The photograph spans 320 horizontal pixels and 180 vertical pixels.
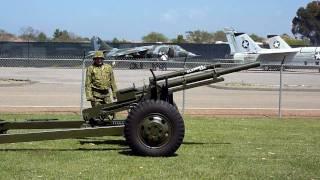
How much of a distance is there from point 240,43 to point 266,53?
2990 millimetres

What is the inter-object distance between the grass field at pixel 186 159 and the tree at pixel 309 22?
103 m

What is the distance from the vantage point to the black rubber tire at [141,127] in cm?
867

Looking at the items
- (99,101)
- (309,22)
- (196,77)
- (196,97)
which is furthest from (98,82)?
(309,22)

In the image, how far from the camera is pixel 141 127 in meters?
8.69

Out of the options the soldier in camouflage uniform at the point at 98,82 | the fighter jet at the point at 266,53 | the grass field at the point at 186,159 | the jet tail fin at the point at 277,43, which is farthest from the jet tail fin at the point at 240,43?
the soldier in camouflage uniform at the point at 98,82

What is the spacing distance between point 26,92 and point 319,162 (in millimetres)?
16633

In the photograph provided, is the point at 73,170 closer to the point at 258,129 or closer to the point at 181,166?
the point at 181,166

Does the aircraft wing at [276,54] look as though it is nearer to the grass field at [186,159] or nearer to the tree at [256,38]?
the grass field at [186,159]

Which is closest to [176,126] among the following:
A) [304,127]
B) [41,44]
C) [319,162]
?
[319,162]

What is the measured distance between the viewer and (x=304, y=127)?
14.0 meters

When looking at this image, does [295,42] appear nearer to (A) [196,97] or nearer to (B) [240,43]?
(B) [240,43]

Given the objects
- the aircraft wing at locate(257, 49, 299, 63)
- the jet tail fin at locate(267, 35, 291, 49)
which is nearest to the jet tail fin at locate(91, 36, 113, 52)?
the aircraft wing at locate(257, 49, 299, 63)

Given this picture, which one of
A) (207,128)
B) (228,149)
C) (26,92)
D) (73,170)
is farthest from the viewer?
(26,92)

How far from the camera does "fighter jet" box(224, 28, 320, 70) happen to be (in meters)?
54.2
